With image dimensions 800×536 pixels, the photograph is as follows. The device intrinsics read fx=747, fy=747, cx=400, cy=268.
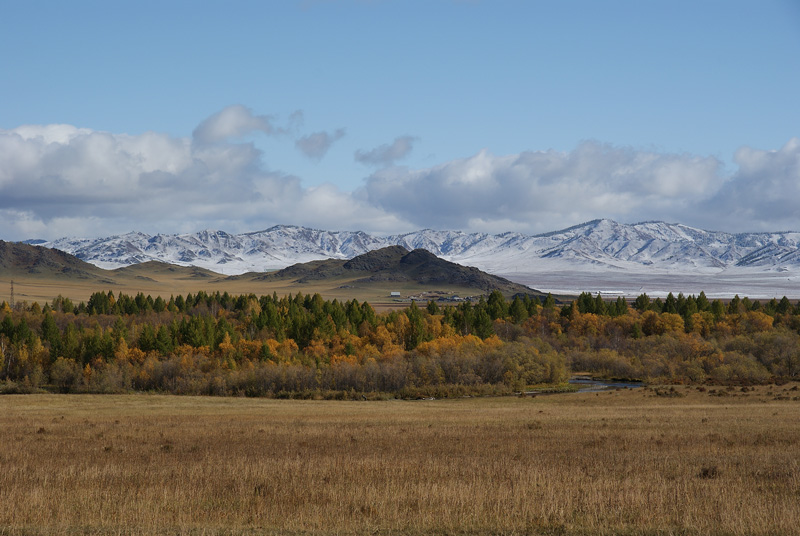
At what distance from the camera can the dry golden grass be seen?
1700cm

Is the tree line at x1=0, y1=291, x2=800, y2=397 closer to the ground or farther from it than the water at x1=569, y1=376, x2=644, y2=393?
farther from it

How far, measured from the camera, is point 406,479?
22734 millimetres

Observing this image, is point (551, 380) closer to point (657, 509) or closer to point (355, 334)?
point (355, 334)

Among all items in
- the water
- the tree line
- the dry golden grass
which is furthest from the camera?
the water

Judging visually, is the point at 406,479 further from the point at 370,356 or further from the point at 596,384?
the point at 596,384

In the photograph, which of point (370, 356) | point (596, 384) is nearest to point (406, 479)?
point (370, 356)

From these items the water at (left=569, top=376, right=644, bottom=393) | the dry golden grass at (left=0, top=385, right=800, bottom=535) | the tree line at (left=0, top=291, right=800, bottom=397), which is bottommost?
the water at (left=569, top=376, right=644, bottom=393)

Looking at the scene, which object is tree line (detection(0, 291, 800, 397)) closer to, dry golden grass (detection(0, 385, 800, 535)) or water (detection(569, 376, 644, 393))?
water (detection(569, 376, 644, 393))

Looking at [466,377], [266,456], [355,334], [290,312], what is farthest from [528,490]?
[290,312]

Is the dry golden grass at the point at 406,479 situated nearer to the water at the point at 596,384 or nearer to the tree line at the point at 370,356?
the tree line at the point at 370,356

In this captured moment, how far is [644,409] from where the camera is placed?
61844 mm

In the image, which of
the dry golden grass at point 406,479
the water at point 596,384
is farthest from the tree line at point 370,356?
the dry golden grass at point 406,479

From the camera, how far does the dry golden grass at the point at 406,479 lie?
1700cm

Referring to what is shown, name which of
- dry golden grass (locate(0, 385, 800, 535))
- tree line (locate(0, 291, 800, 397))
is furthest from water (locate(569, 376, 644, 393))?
dry golden grass (locate(0, 385, 800, 535))
